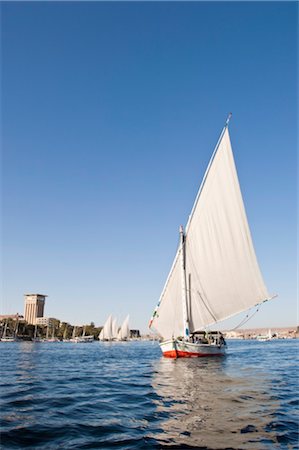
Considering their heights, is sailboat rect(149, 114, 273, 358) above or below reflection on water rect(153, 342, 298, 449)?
above

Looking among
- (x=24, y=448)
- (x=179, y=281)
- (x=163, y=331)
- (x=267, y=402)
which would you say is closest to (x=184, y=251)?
(x=179, y=281)

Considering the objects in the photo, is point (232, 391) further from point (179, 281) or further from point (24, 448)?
point (179, 281)

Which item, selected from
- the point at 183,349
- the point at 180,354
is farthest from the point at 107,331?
the point at 183,349

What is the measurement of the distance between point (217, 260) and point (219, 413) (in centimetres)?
2448

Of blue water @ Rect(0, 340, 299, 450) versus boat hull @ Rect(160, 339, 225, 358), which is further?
boat hull @ Rect(160, 339, 225, 358)

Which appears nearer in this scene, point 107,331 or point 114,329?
point 107,331

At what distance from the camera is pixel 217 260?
36.7 m

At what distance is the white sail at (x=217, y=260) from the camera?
1369 inches

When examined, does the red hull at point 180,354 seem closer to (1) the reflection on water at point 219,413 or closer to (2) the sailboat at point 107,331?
(1) the reflection on water at point 219,413

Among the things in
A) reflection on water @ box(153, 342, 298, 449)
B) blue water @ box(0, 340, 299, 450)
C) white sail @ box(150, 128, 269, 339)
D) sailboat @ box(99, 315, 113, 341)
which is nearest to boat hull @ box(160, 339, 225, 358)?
white sail @ box(150, 128, 269, 339)

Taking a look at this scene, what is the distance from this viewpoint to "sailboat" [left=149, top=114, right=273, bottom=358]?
3491cm

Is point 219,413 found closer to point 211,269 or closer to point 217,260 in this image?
point 217,260

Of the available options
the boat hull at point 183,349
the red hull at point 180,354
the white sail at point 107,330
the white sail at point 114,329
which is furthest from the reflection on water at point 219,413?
the white sail at point 114,329

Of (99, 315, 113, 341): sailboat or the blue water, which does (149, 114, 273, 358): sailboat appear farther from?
(99, 315, 113, 341): sailboat
